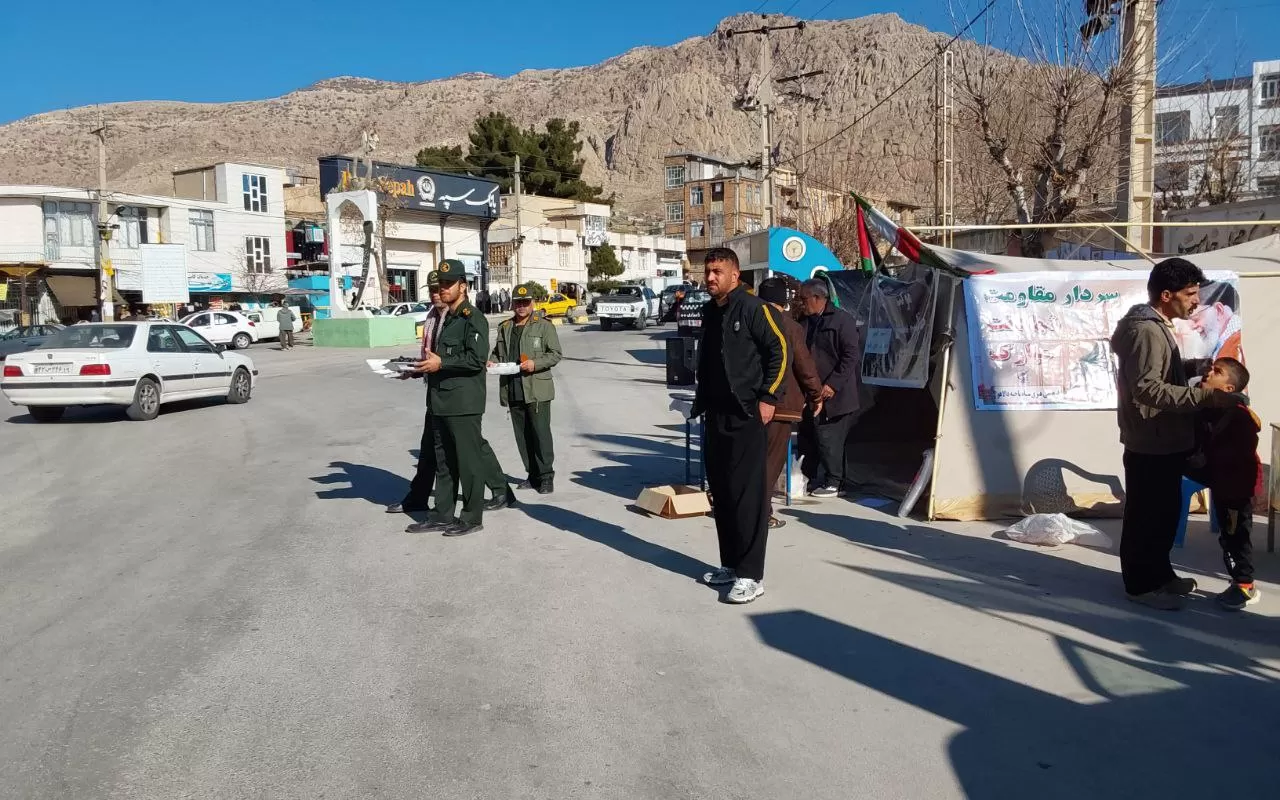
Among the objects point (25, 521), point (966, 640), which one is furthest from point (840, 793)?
point (25, 521)

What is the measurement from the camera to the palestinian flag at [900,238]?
24.3 feet

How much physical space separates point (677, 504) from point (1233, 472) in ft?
12.3

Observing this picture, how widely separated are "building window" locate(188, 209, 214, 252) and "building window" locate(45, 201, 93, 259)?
589 centimetres

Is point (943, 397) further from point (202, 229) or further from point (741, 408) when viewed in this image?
point (202, 229)

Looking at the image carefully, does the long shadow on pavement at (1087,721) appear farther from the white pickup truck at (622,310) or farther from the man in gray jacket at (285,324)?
the white pickup truck at (622,310)

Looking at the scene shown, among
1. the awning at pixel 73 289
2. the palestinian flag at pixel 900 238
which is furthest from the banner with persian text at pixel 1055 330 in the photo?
the awning at pixel 73 289

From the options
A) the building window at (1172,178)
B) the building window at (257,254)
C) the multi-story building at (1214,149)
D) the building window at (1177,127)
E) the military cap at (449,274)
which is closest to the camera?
the military cap at (449,274)

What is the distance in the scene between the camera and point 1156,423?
496 cm

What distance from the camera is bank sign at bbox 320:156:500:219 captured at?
57.1 metres

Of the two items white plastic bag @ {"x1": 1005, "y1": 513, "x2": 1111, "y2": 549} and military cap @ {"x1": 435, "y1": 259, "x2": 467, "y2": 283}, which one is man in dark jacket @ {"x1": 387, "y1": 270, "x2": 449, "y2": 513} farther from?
white plastic bag @ {"x1": 1005, "y1": 513, "x2": 1111, "y2": 549}

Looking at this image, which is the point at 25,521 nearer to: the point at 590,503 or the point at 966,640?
the point at 590,503

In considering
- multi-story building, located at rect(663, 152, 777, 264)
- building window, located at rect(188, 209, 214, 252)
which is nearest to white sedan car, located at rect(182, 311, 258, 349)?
building window, located at rect(188, 209, 214, 252)

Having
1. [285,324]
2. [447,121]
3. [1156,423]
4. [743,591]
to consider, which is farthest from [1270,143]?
[447,121]

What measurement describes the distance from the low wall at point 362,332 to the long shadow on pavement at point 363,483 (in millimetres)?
26060
